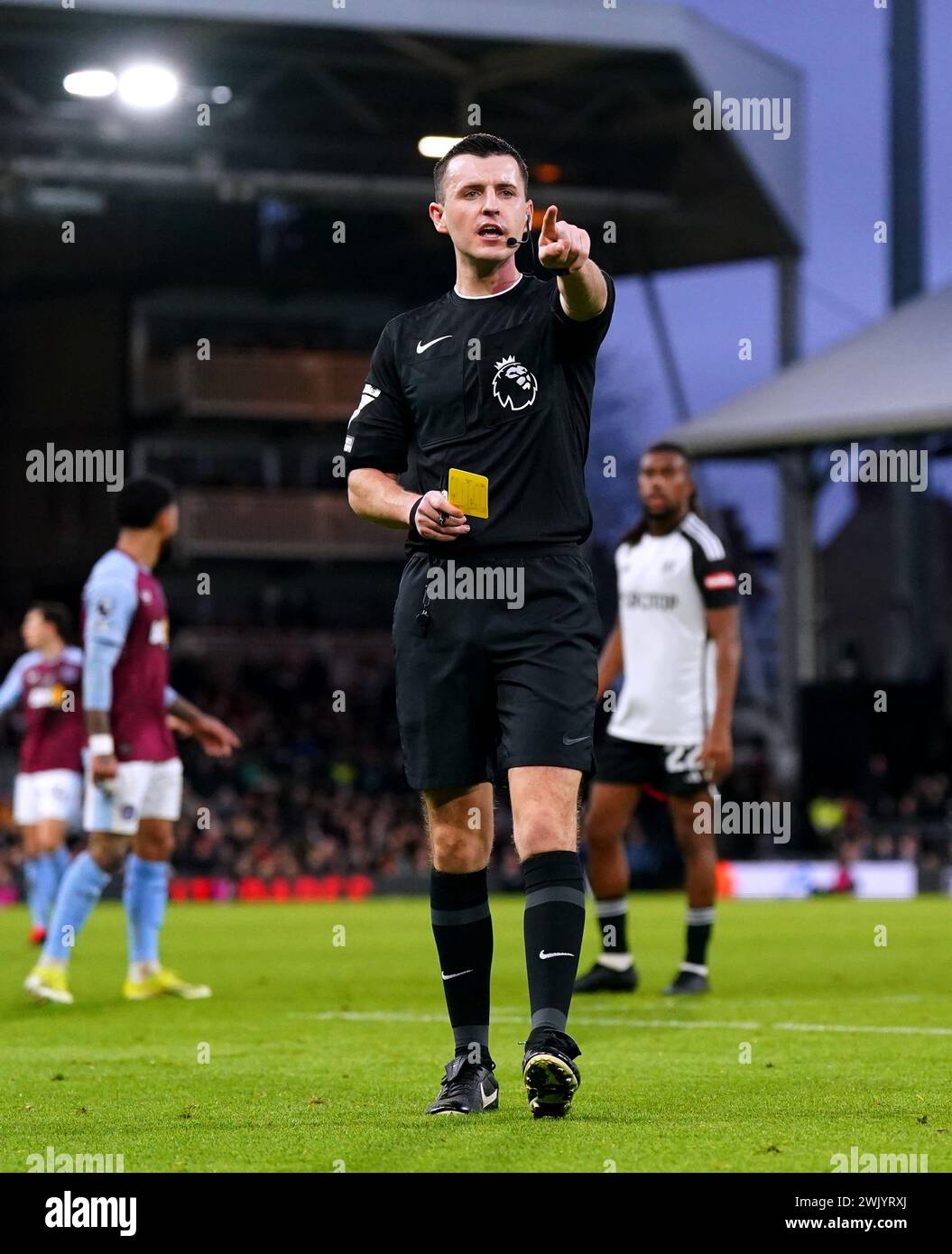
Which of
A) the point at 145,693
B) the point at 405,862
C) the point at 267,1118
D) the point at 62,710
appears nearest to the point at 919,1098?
the point at 267,1118

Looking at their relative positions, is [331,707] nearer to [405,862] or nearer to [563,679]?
[405,862]

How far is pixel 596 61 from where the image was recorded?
33250mm

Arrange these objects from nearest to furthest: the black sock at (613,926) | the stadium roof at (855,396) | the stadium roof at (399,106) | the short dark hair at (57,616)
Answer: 1. the black sock at (613,926)
2. the short dark hair at (57,616)
3. the stadium roof at (855,396)
4. the stadium roof at (399,106)

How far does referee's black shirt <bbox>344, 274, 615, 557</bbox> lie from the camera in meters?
5.71

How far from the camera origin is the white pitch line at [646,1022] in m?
8.14

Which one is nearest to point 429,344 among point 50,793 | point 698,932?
point 698,932

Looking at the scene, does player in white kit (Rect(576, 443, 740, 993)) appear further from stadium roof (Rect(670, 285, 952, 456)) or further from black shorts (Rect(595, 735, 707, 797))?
stadium roof (Rect(670, 285, 952, 456))

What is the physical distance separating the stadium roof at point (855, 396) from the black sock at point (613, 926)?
19431mm

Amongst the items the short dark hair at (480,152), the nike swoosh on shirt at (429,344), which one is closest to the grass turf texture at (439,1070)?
the nike swoosh on shirt at (429,344)

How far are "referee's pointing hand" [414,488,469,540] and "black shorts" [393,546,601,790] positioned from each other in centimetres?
21

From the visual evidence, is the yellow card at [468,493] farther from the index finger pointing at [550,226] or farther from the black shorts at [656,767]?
the black shorts at [656,767]

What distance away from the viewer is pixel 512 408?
5738mm

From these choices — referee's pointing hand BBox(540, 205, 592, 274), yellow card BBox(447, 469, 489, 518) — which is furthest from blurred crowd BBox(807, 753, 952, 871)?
referee's pointing hand BBox(540, 205, 592, 274)

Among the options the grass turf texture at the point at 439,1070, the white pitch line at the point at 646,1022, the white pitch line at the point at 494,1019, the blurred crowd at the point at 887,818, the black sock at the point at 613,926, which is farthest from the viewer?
the blurred crowd at the point at 887,818
